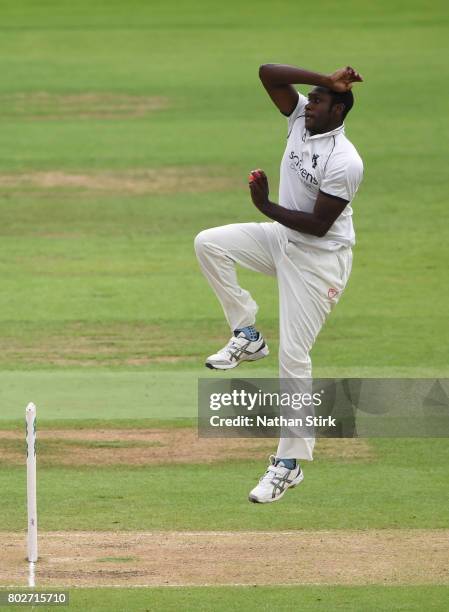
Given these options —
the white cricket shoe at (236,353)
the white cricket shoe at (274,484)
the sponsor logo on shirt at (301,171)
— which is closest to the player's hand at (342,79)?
→ the sponsor logo on shirt at (301,171)

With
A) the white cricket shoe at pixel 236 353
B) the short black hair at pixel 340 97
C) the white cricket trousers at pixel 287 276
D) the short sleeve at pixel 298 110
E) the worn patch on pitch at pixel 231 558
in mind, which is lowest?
the worn patch on pitch at pixel 231 558

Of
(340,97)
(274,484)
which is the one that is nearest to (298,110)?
(340,97)

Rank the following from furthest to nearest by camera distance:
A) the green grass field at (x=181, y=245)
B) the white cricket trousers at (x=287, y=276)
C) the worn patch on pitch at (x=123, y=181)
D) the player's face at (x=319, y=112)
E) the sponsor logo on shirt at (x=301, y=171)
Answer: the worn patch on pitch at (x=123, y=181)
the green grass field at (x=181, y=245)
the white cricket trousers at (x=287, y=276)
the sponsor logo on shirt at (x=301, y=171)
the player's face at (x=319, y=112)

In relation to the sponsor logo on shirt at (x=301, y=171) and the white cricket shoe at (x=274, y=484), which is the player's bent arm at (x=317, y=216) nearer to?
the sponsor logo on shirt at (x=301, y=171)

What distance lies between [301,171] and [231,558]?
350 centimetres

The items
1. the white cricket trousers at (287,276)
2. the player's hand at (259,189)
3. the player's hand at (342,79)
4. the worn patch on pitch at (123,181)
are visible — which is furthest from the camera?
the worn patch on pitch at (123,181)

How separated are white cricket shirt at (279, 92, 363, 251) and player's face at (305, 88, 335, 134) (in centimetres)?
8

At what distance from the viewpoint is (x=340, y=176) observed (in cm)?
1118

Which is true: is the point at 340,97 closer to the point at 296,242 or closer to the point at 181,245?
the point at 296,242

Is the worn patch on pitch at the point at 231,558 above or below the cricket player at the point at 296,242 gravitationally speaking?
below

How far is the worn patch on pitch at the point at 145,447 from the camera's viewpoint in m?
16.8

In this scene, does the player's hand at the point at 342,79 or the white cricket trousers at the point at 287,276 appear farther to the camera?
the white cricket trousers at the point at 287,276

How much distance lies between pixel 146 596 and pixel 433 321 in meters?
12.3

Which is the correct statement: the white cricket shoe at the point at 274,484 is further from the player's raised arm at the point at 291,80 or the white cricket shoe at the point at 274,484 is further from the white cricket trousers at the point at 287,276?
the player's raised arm at the point at 291,80
